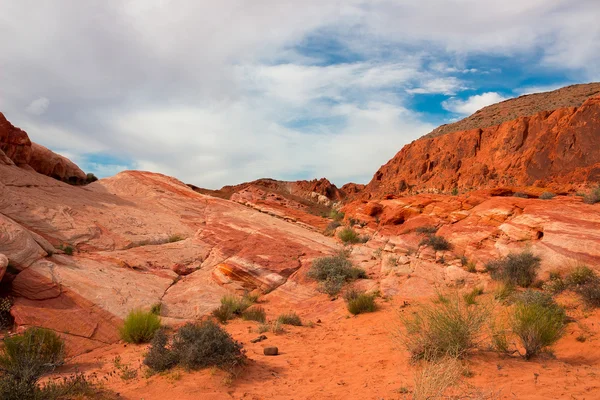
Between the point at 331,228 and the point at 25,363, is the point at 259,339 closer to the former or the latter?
the point at 25,363

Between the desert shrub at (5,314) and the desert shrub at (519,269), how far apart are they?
12.4 meters

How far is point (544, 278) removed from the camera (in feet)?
36.8

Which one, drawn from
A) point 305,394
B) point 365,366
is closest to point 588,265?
point 365,366

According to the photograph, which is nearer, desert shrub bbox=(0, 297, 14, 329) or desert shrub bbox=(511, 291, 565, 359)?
desert shrub bbox=(511, 291, 565, 359)

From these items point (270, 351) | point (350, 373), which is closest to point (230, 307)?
point (270, 351)

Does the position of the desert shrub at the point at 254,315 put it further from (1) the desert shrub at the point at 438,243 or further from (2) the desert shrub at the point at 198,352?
(1) the desert shrub at the point at 438,243

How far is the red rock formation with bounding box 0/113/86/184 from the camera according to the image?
16.3m

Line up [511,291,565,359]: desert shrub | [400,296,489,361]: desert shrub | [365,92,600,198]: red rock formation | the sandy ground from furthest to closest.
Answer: [365,92,600,198]: red rock formation, [511,291,565,359]: desert shrub, [400,296,489,361]: desert shrub, the sandy ground

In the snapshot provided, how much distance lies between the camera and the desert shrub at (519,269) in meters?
11.0

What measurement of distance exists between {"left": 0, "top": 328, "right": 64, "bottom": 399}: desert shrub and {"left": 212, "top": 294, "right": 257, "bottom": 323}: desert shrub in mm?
3910

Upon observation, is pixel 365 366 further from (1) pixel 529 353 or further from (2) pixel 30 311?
(2) pixel 30 311

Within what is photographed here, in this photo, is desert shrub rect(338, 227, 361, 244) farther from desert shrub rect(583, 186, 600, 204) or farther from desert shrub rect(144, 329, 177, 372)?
desert shrub rect(144, 329, 177, 372)

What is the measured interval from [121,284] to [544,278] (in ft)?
39.7

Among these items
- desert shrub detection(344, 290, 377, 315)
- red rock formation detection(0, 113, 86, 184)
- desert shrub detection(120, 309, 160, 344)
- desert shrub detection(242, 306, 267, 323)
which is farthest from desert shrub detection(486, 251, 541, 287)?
red rock formation detection(0, 113, 86, 184)
